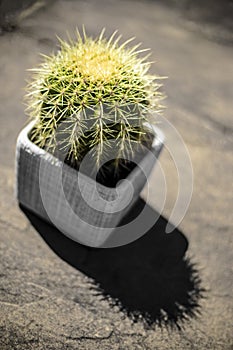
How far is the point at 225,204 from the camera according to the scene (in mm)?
2158

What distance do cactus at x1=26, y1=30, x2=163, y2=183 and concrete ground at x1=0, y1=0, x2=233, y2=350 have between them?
16.9 inches

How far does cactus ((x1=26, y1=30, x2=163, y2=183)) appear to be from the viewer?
152 cm

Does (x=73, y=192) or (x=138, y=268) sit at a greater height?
(x=73, y=192)

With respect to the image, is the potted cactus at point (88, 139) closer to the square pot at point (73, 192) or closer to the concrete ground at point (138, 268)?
the square pot at point (73, 192)

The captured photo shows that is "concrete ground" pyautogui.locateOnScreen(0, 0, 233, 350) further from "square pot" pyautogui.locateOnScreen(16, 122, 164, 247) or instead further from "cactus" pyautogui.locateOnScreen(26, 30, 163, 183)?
"cactus" pyautogui.locateOnScreen(26, 30, 163, 183)

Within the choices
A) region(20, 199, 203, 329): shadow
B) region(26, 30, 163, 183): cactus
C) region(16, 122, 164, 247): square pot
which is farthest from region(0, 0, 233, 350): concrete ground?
region(26, 30, 163, 183): cactus

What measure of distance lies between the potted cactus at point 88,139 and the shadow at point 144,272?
7 cm

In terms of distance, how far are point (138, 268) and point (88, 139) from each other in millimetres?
577

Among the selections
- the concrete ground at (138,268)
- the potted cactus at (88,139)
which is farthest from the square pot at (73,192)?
the concrete ground at (138,268)

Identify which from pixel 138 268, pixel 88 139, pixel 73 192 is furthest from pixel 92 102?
pixel 138 268

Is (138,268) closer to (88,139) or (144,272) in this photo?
(144,272)

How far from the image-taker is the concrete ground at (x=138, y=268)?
5.49 ft

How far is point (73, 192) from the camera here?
5.59 ft

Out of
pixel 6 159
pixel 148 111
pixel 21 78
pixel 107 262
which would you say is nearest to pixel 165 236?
pixel 107 262
